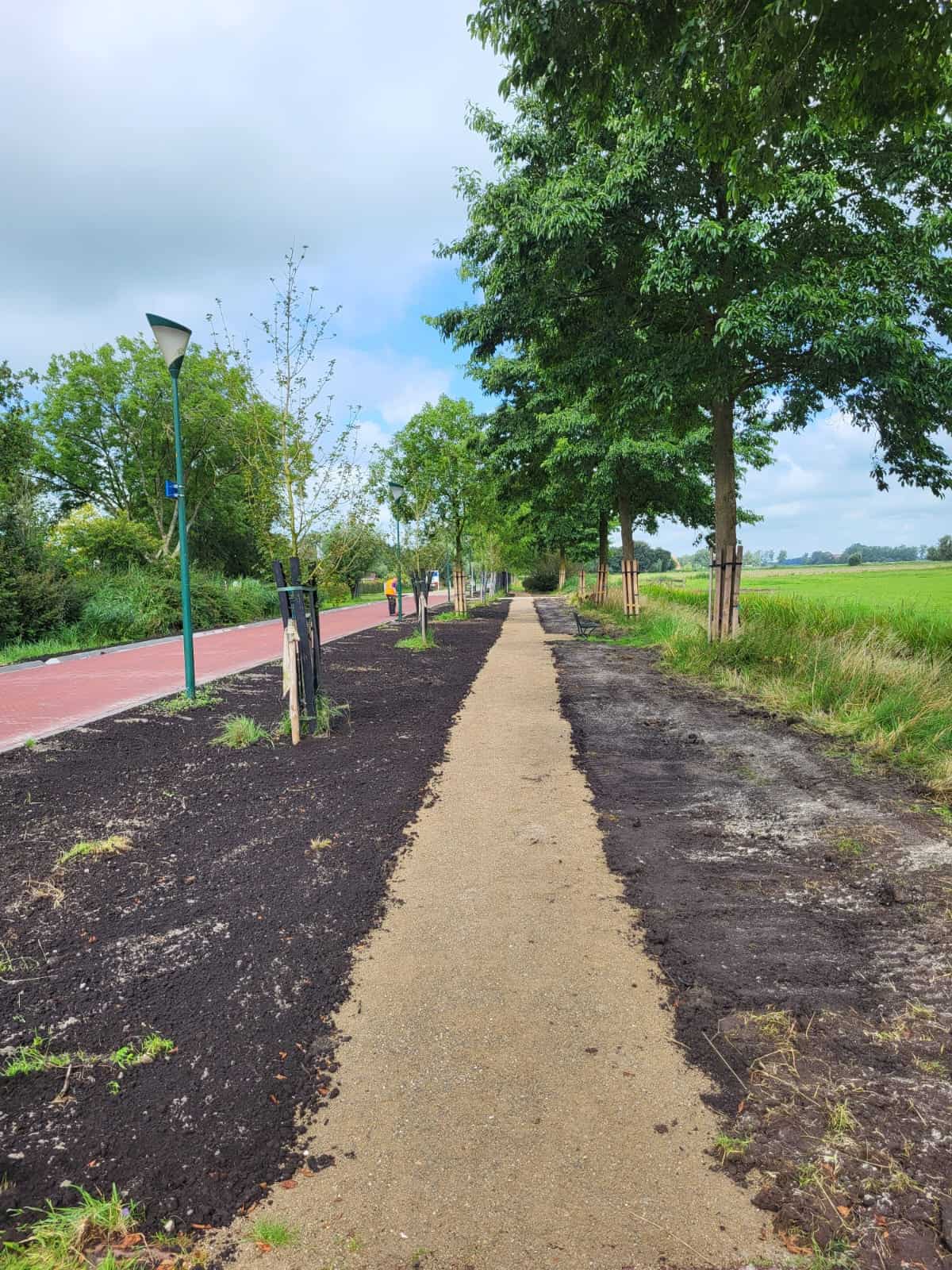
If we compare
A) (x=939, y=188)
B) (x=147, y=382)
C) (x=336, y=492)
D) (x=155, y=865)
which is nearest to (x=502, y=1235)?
(x=155, y=865)

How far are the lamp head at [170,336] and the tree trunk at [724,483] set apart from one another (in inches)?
321

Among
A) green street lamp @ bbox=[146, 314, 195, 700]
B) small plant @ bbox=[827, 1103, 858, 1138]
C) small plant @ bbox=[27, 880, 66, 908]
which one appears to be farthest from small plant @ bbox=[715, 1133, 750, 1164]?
green street lamp @ bbox=[146, 314, 195, 700]

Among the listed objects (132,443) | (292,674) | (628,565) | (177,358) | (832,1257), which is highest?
(132,443)

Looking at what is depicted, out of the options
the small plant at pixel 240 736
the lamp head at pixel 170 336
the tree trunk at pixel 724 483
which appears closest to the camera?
the small plant at pixel 240 736

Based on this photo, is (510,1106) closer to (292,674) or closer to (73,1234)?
(73,1234)

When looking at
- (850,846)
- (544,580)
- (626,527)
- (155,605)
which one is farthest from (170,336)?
(544,580)

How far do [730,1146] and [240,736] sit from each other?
5.73 meters

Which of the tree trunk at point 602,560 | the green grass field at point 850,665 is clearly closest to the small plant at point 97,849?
the green grass field at point 850,665

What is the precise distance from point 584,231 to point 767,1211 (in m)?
9.89

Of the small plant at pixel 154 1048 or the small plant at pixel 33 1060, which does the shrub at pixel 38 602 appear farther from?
the small plant at pixel 154 1048

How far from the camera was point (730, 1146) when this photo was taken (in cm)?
211

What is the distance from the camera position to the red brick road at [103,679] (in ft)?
28.0

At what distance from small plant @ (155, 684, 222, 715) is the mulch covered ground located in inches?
57.5

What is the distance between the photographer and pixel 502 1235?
1.84 metres
